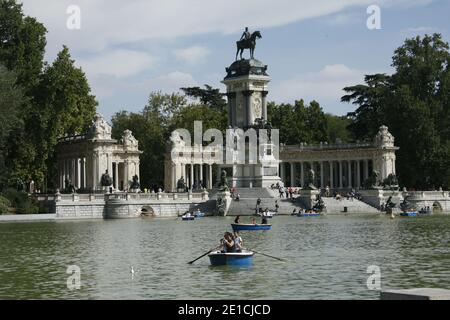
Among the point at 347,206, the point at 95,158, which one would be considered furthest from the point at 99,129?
the point at 347,206

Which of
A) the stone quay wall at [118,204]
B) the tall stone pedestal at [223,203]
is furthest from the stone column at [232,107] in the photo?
the tall stone pedestal at [223,203]

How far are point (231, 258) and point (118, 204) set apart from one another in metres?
44.8

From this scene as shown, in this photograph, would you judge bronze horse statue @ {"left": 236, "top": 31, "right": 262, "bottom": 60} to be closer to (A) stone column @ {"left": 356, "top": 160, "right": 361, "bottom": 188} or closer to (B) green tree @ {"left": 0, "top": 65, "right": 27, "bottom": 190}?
(A) stone column @ {"left": 356, "top": 160, "right": 361, "bottom": 188}

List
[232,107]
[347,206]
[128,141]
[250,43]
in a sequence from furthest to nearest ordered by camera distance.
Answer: [128,141] → [232,107] → [250,43] → [347,206]

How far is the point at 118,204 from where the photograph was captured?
75.9 metres

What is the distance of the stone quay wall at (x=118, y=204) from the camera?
74.2 m

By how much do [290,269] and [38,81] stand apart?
5189 cm

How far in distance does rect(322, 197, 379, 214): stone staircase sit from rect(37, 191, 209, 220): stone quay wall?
10718mm

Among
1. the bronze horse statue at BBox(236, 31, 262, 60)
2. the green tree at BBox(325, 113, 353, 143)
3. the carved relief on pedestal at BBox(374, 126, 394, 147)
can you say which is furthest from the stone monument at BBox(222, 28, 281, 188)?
the green tree at BBox(325, 113, 353, 143)

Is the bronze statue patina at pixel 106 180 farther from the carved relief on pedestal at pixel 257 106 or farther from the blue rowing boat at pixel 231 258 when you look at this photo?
the blue rowing boat at pixel 231 258

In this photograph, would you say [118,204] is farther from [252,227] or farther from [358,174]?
A: [358,174]

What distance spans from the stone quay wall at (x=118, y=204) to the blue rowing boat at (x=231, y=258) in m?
43.1
